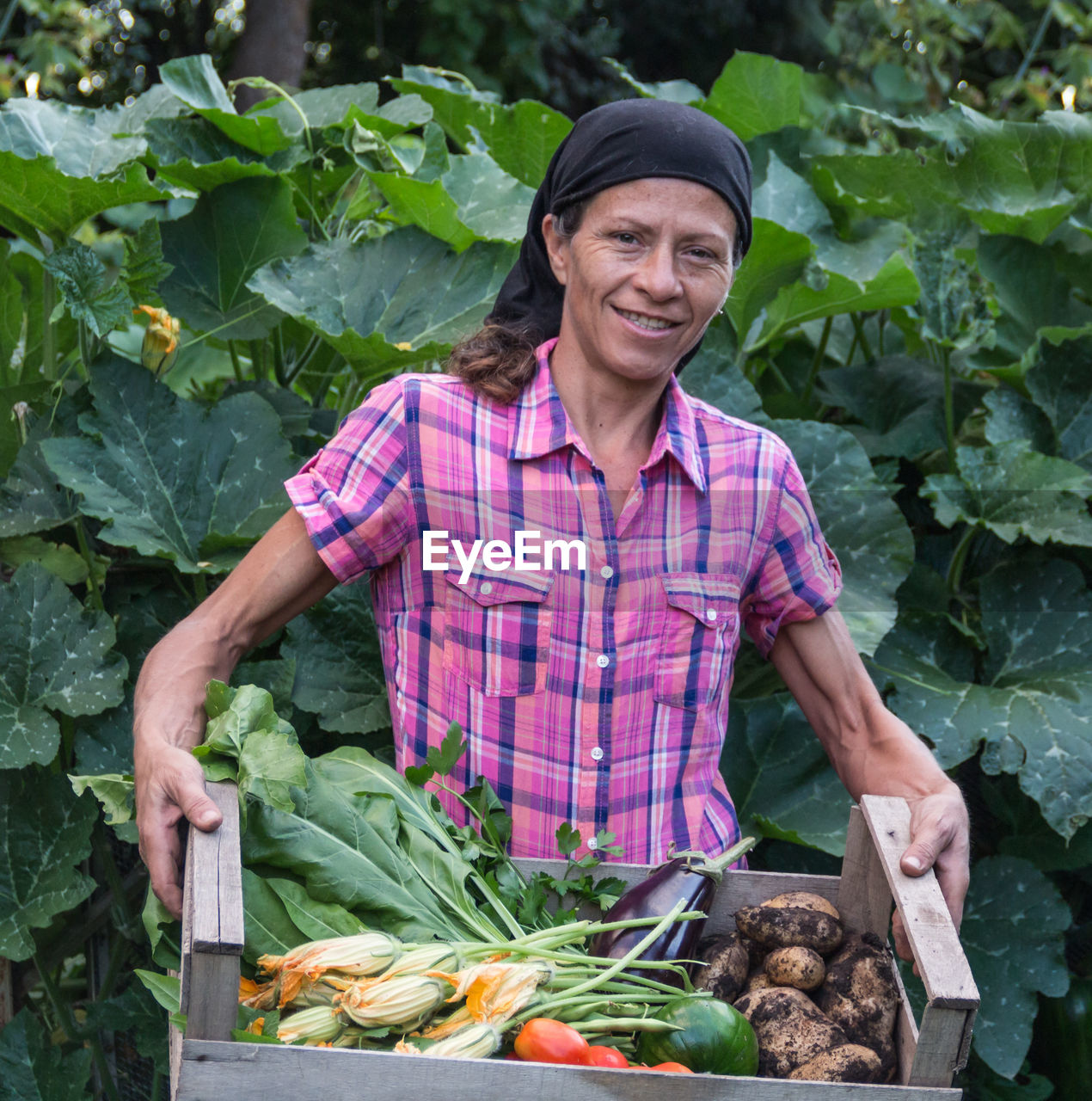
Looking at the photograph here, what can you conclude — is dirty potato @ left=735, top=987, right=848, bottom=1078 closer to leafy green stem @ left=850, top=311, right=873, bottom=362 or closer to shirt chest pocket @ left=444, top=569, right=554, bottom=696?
shirt chest pocket @ left=444, top=569, right=554, bottom=696

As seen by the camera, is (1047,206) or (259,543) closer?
(259,543)

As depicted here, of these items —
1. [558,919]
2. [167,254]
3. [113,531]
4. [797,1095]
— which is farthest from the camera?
[167,254]

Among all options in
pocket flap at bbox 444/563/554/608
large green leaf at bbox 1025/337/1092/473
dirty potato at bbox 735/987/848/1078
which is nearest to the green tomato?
dirty potato at bbox 735/987/848/1078

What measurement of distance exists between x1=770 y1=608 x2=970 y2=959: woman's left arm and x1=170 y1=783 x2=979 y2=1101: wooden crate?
0.82 feet

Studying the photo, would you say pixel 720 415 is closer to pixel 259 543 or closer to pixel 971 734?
pixel 259 543

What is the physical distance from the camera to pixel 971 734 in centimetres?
235

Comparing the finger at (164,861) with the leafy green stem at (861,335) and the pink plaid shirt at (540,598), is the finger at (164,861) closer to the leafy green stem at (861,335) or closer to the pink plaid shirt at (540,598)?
the pink plaid shirt at (540,598)

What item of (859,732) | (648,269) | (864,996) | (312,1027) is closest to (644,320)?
(648,269)

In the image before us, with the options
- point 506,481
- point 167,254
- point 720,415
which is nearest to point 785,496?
point 720,415

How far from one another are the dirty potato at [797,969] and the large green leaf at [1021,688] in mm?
1070

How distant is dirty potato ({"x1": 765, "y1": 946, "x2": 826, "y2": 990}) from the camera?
4.30 ft

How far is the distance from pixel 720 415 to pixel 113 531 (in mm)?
937

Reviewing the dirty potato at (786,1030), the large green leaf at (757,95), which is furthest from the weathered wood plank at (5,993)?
the large green leaf at (757,95)

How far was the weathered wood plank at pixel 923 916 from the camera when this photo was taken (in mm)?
1184
